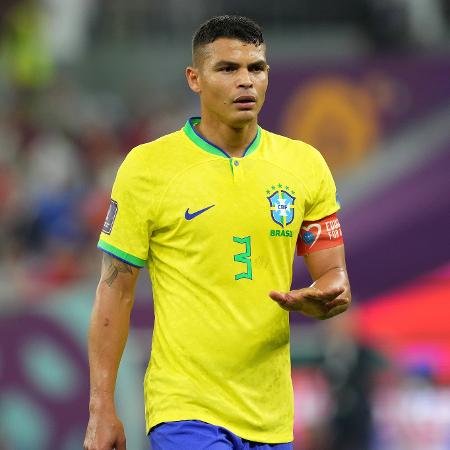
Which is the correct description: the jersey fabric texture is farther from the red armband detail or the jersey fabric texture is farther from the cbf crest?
the red armband detail

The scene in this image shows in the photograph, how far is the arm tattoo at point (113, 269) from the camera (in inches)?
216

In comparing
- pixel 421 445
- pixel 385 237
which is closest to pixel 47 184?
pixel 385 237

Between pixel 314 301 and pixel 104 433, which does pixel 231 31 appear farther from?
pixel 104 433

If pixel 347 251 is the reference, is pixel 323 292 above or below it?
below

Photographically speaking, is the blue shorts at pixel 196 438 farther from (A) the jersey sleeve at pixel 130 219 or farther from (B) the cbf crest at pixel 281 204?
(B) the cbf crest at pixel 281 204

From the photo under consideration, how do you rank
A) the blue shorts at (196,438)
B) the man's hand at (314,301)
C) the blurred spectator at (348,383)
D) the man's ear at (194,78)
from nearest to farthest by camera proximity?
the man's hand at (314,301) < the blue shorts at (196,438) < the man's ear at (194,78) < the blurred spectator at (348,383)

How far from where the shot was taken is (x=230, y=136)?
18.3 ft

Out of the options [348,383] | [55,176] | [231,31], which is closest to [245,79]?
[231,31]

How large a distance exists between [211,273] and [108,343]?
514 mm

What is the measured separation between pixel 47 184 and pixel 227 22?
789 centimetres

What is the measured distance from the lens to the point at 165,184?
5422mm

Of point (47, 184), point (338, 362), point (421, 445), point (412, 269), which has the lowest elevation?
point (421, 445)

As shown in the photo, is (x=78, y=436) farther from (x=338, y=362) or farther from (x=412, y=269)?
(x=412, y=269)

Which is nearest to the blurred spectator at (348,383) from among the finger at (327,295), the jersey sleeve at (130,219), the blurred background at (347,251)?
the blurred background at (347,251)
